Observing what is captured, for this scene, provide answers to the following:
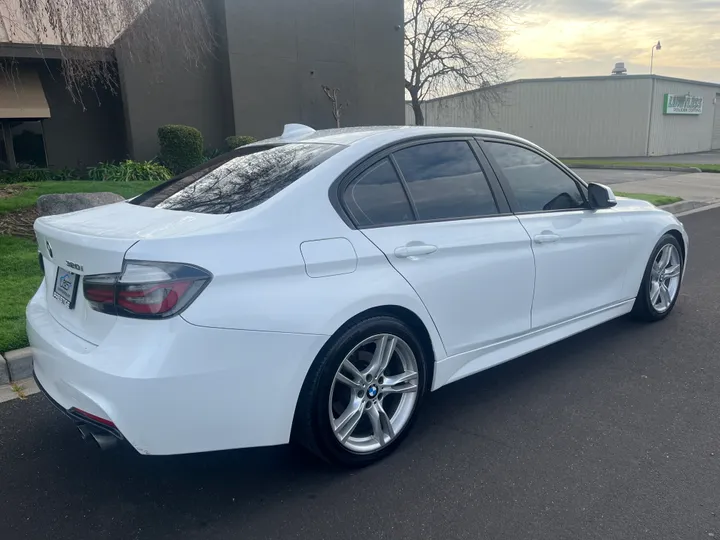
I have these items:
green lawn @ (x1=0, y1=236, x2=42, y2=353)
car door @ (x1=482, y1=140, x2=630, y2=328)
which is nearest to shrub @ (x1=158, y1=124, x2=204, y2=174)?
green lawn @ (x1=0, y1=236, x2=42, y2=353)

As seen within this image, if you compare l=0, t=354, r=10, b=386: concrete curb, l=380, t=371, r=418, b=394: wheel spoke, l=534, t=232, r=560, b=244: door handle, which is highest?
l=534, t=232, r=560, b=244: door handle

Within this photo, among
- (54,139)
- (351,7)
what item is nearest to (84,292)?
(54,139)

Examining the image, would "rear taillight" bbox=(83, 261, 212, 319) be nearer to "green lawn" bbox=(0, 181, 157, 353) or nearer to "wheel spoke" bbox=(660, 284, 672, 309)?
"green lawn" bbox=(0, 181, 157, 353)

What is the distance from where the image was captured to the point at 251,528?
257 cm

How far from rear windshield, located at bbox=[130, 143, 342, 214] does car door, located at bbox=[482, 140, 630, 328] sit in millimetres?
1234

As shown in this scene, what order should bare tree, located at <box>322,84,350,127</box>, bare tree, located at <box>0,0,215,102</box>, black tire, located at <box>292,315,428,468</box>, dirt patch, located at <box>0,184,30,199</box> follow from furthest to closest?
bare tree, located at <box>322,84,350,127</box> < dirt patch, located at <box>0,184,30,199</box> < bare tree, located at <box>0,0,215,102</box> < black tire, located at <box>292,315,428,468</box>

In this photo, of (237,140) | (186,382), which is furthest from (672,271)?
(237,140)

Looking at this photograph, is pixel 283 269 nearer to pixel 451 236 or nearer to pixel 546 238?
pixel 451 236

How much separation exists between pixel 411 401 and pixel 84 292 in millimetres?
1667

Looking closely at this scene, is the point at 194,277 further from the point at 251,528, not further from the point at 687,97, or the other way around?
the point at 687,97

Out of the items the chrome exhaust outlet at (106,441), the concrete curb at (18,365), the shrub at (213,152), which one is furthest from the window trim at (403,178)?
the shrub at (213,152)

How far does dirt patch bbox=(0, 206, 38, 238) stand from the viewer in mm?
7873

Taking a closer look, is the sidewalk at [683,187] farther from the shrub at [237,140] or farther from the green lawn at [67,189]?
the green lawn at [67,189]

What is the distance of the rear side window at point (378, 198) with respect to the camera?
118 inches
